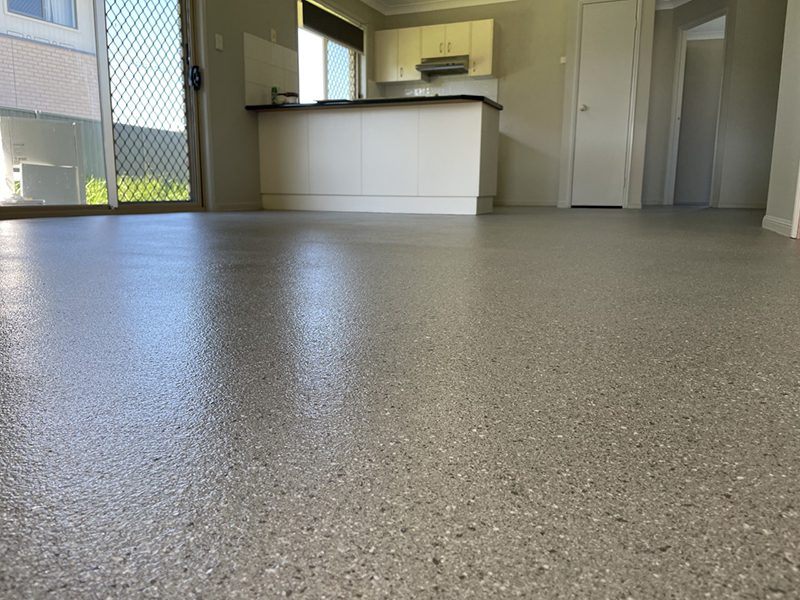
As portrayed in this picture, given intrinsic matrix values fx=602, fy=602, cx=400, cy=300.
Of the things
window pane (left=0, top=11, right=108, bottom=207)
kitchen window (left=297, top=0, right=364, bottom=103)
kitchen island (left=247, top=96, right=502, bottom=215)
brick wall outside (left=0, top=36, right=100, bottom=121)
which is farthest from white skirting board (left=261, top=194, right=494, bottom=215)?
brick wall outside (left=0, top=36, right=100, bottom=121)

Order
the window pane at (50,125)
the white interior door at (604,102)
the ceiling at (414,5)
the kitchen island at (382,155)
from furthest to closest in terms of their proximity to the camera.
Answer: the ceiling at (414,5) < the white interior door at (604,102) < the kitchen island at (382,155) < the window pane at (50,125)

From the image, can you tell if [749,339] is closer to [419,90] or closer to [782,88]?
[782,88]

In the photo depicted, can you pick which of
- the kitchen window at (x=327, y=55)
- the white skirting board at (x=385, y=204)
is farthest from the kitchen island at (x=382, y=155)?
the kitchen window at (x=327, y=55)

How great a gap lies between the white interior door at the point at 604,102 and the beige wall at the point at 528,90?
434 mm

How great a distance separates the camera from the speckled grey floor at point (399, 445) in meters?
0.39

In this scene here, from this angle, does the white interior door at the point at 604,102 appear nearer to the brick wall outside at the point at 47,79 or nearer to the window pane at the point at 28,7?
the brick wall outside at the point at 47,79

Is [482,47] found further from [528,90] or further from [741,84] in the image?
[741,84]

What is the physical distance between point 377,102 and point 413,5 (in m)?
3.38

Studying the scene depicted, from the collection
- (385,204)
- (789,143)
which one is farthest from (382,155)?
(789,143)

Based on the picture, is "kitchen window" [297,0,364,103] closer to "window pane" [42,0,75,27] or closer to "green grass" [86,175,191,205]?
"green grass" [86,175,191,205]

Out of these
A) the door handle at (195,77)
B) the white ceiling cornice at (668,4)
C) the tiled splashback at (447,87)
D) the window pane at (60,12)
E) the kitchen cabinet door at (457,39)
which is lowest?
the door handle at (195,77)

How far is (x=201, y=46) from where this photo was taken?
16.1 feet

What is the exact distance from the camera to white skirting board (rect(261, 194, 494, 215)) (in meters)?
5.11

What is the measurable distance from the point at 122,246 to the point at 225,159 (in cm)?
318
